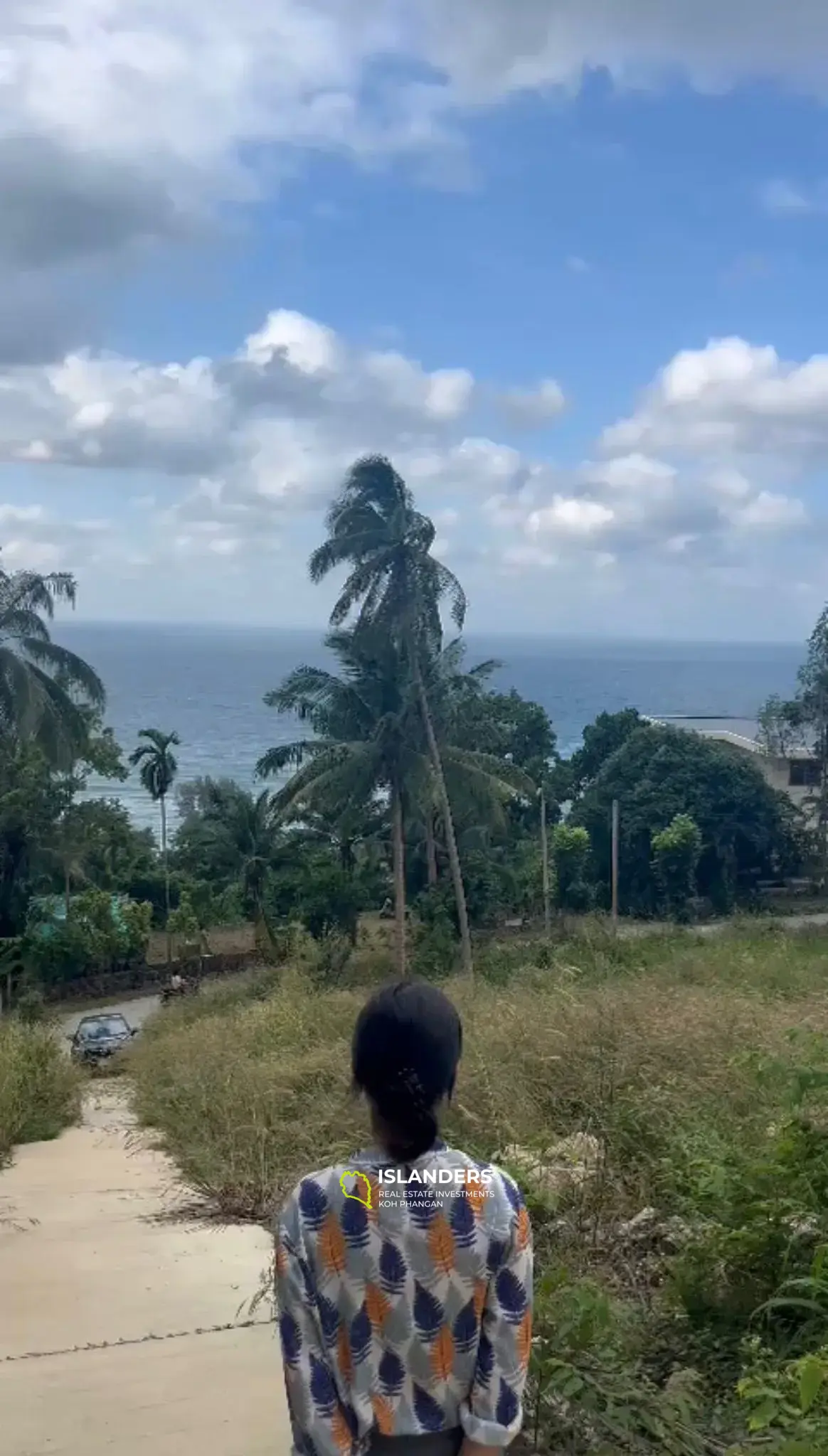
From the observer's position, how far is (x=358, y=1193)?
5.60 feet

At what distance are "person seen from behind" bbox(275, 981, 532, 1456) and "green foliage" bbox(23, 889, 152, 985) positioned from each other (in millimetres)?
23846

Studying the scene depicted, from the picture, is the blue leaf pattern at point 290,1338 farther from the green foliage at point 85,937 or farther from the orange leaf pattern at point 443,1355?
the green foliage at point 85,937

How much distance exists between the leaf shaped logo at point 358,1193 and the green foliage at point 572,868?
26.3m

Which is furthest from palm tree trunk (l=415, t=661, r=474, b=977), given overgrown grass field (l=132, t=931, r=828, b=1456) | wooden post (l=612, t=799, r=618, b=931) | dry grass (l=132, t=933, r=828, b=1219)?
overgrown grass field (l=132, t=931, r=828, b=1456)

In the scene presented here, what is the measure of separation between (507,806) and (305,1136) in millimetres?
25268

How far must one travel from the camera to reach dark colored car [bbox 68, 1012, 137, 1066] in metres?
15.5

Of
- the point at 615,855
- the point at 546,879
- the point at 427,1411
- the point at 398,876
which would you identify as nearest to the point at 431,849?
the point at 546,879

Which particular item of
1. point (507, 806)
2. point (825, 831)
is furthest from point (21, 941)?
point (825, 831)

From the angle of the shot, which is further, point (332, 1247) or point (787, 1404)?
point (787, 1404)

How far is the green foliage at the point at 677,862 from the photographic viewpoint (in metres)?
26.9

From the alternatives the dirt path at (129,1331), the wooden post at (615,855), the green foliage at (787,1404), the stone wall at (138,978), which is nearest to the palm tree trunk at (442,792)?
the wooden post at (615,855)

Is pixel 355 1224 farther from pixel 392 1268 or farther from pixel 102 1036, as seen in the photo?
pixel 102 1036

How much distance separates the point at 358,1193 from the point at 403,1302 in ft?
0.53

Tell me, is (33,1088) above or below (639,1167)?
below
